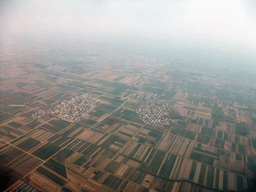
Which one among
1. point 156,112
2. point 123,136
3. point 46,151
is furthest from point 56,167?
point 156,112

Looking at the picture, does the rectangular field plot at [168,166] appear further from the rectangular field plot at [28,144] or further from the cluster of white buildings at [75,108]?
the rectangular field plot at [28,144]

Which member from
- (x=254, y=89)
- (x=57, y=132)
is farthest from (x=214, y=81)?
(x=57, y=132)

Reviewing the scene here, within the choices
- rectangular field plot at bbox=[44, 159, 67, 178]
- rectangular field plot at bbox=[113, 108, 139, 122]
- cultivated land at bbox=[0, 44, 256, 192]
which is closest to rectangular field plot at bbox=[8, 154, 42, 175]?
cultivated land at bbox=[0, 44, 256, 192]

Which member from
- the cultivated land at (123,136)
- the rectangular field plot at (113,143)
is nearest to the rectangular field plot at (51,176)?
the cultivated land at (123,136)

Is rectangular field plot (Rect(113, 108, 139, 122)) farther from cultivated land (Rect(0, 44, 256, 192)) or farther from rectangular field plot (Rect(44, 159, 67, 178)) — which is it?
rectangular field plot (Rect(44, 159, 67, 178))

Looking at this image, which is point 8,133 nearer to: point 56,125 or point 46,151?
point 56,125

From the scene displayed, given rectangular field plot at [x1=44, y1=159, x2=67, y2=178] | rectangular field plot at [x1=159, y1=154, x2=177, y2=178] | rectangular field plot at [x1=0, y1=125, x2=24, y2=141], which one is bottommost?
rectangular field plot at [x1=159, y1=154, x2=177, y2=178]
